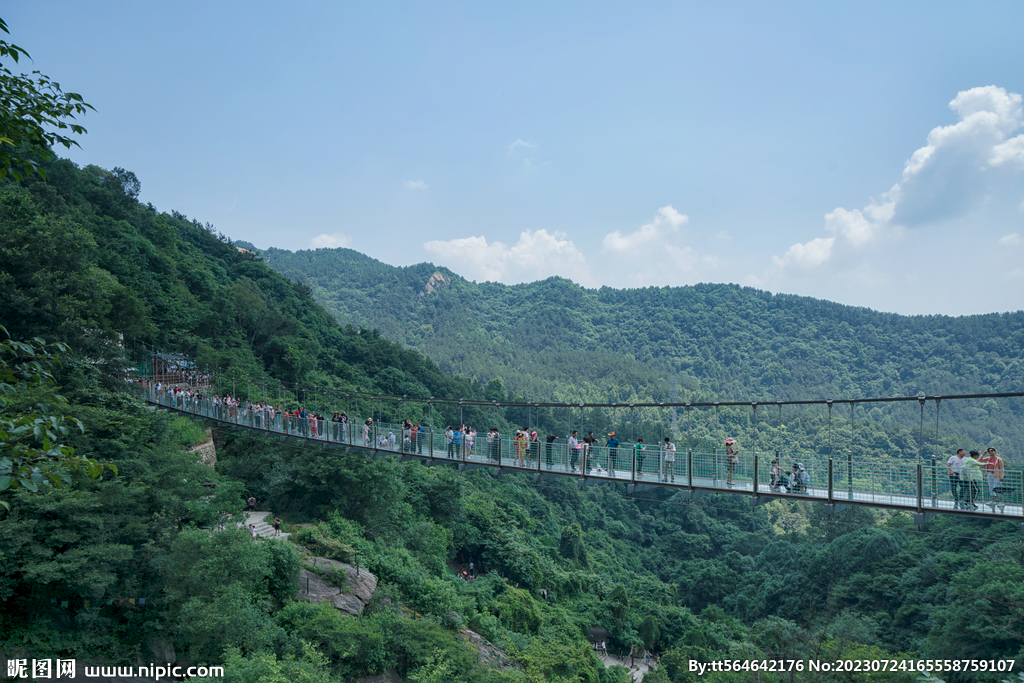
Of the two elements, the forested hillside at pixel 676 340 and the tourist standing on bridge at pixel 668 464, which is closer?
the tourist standing on bridge at pixel 668 464

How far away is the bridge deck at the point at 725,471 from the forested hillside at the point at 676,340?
200 ft

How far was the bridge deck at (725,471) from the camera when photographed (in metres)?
9.77

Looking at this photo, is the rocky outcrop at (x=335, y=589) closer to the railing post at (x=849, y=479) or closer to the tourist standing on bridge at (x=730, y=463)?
the tourist standing on bridge at (x=730, y=463)

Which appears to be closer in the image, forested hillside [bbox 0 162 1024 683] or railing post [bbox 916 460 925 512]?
railing post [bbox 916 460 925 512]

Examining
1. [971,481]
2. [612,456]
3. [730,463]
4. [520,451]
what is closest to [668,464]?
[730,463]

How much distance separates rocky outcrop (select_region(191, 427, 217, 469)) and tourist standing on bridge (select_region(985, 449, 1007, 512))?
75.1 ft

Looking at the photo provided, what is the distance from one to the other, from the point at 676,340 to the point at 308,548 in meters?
119

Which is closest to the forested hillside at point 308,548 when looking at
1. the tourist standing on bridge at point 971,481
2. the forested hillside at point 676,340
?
the tourist standing on bridge at point 971,481

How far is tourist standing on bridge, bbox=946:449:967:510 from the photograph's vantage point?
9711 millimetres

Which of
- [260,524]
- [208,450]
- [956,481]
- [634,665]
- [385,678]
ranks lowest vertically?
[634,665]

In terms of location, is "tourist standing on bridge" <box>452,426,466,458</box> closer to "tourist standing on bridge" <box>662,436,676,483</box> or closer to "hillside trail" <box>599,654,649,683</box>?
"tourist standing on bridge" <box>662,436,676,483</box>

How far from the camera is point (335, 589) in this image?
18141mm

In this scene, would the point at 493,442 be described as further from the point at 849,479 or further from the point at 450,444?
the point at 849,479

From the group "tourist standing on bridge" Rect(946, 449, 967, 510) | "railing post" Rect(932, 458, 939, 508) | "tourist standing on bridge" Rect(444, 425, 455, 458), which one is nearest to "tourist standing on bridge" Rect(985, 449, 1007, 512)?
"tourist standing on bridge" Rect(946, 449, 967, 510)
